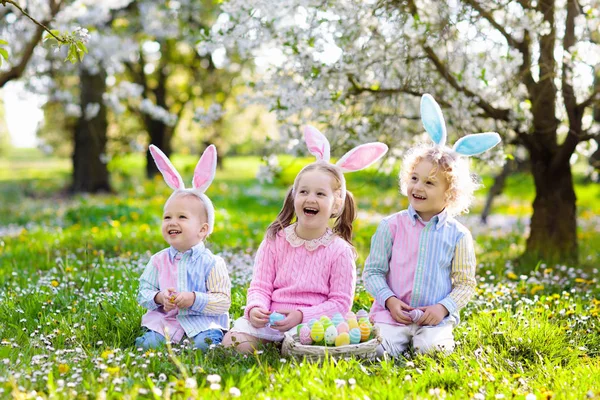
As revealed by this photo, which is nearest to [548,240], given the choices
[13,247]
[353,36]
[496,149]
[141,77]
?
[496,149]

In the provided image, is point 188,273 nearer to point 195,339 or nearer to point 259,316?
point 195,339

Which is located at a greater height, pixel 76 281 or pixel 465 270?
pixel 465 270

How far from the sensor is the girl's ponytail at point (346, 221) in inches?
166

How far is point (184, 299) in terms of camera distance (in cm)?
388

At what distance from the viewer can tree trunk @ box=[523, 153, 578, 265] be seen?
6.55 meters

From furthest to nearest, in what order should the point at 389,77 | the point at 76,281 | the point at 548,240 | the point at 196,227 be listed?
the point at 548,240, the point at 389,77, the point at 76,281, the point at 196,227

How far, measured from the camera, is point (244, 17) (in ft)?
18.6

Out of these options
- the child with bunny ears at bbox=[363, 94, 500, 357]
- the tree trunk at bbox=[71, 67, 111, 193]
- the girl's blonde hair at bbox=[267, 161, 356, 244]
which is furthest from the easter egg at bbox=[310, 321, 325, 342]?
the tree trunk at bbox=[71, 67, 111, 193]

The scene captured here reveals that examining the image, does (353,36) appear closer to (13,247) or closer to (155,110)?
(13,247)

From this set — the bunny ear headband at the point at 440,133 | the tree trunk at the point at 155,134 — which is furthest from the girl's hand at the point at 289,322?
the tree trunk at the point at 155,134

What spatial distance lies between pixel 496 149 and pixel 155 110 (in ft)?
→ 32.9

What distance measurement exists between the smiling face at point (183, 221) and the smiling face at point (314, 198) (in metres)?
0.61

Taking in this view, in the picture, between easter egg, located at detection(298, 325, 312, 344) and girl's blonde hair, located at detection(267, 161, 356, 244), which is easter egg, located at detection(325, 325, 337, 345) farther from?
girl's blonde hair, located at detection(267, 161, 356, 244)

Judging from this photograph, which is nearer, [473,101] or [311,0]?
[311,0]
